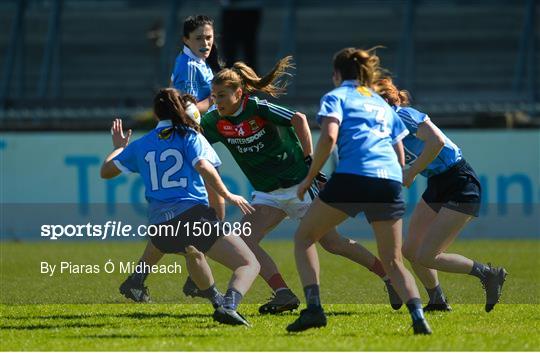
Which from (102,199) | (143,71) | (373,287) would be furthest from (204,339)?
(143,71)

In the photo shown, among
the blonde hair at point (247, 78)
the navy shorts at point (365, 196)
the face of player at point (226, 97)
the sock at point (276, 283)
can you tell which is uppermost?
the blonde hair at point (247, 78)

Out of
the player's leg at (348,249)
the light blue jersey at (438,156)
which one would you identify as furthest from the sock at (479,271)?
the light blue jersey at (438,156)

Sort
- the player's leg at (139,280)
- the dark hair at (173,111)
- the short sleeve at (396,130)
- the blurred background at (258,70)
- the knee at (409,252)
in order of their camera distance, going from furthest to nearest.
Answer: the blurred background at (258,70) < the player's leg at (139,280) < the knee at (409,252) < the dark hair at (173,111) < the short sleeve at (396,130)

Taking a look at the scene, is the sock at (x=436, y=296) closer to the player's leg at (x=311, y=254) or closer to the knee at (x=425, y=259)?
the knee at (x=425, y=259)

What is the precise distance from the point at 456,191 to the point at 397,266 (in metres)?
1.52

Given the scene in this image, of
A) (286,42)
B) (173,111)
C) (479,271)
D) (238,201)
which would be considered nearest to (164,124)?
(173,111)

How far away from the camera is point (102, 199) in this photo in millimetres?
15031

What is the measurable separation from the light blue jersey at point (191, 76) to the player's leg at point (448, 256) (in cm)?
211

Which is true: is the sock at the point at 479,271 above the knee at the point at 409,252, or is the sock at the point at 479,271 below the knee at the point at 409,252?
below

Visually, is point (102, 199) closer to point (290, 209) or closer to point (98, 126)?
point (98, 126)

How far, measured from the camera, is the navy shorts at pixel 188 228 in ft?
22.8

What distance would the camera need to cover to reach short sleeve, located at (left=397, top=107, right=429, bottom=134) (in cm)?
738

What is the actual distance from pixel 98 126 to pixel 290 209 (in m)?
9.65

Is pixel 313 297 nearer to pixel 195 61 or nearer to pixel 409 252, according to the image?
pixel 409 252
